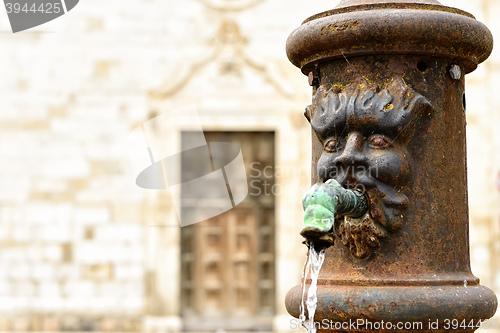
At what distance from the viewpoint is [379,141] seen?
7.59 feet

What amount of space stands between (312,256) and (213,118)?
585cm

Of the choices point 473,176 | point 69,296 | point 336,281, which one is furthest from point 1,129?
point 336,281

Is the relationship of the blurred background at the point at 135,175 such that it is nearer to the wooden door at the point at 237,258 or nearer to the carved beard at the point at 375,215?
the wooden door at the point at 237,258

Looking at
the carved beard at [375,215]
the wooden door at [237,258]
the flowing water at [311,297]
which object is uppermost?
the carved beard at [375,215]

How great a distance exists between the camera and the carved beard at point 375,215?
2.30 m

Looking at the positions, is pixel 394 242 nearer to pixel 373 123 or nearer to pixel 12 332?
pixel 373 123

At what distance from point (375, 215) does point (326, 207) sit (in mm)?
213

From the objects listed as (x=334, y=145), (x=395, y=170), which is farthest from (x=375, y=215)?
(x=334, y=145)

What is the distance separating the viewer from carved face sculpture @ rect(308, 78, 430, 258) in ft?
7.55

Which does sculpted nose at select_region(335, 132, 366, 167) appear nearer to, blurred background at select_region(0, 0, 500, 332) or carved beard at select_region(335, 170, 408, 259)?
carved beard at select_region(335, 170, 408, 259)

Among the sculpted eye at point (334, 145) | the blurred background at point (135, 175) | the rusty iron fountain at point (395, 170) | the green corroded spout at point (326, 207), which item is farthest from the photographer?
the blurred background at point (135, 175)

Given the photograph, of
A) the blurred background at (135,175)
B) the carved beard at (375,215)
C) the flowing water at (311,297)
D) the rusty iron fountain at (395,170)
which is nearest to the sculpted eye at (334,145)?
the rusty iron fountain at (395,170)

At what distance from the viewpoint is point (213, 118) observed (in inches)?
316

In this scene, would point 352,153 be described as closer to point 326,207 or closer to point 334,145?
point 334,145
